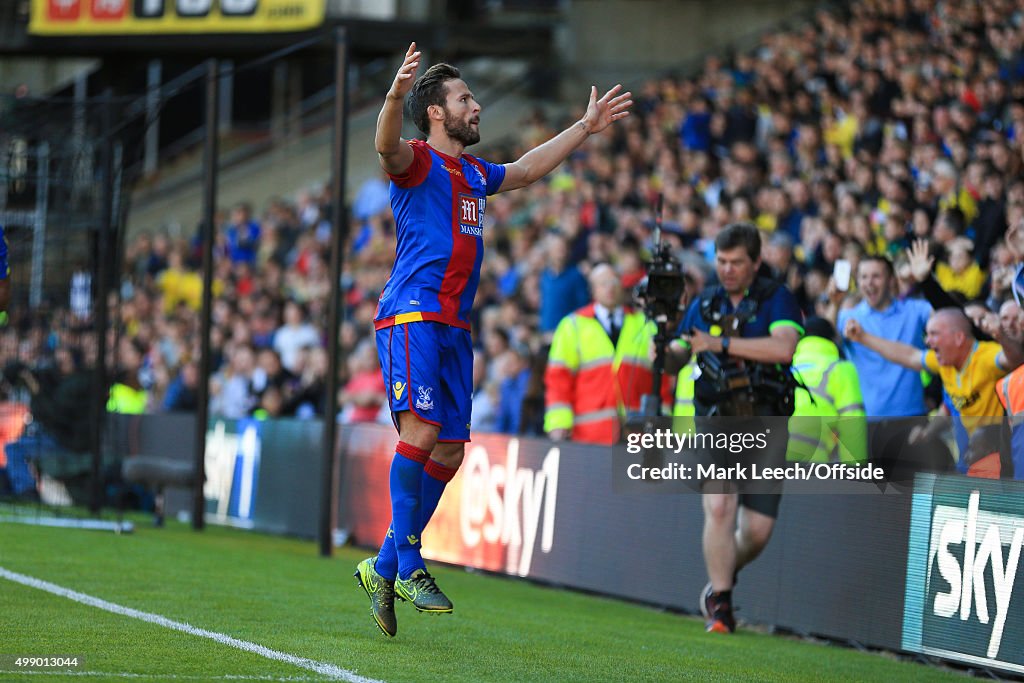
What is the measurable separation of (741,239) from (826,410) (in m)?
1.63

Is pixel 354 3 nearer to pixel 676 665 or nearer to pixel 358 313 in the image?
pixel 358 313

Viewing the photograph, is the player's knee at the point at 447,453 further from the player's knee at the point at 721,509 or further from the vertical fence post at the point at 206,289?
the vertical fence post at the point at 206,289

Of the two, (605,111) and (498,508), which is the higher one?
(605,111)

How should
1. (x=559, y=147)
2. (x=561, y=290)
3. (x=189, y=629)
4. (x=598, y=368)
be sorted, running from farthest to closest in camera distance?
(x=561, y=290), (x=598, y=368), (x=559, y=147), (x=189, y=629)

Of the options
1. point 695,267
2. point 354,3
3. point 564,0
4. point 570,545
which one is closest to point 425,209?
point 570,545

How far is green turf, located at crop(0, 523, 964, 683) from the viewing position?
20.8 ft

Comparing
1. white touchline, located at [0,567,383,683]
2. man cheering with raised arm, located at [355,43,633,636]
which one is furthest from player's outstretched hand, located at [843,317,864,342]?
white touchline, located at [0,567,383,683]

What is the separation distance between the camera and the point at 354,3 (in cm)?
2427

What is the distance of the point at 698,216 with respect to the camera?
54.3 ft

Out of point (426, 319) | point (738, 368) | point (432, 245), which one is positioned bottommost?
point (738, 368)

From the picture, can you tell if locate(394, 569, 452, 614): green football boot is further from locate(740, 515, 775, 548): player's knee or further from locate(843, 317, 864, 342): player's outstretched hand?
locate(843, 317, 864, 342): player's outstretched hand

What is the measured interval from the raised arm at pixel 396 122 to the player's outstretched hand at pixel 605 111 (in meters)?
1.18

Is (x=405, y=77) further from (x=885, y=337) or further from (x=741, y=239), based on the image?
(x=885, y=337)

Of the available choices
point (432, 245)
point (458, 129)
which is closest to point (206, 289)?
point (458, 129)
